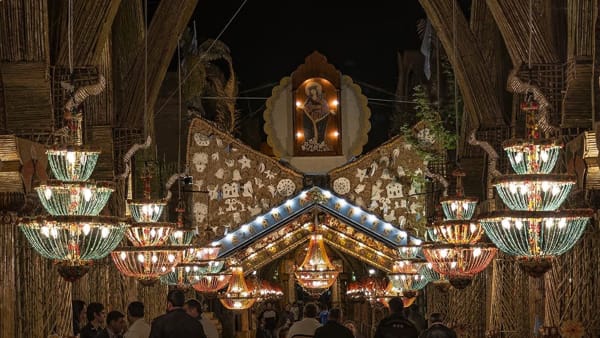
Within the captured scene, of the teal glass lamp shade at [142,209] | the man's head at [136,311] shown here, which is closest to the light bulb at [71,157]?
the man's head at [136,311]

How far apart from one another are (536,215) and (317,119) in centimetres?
2007

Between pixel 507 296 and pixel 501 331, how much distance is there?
0.53m

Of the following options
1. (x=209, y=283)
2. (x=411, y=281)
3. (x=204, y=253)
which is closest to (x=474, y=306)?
(x=411, y=281)

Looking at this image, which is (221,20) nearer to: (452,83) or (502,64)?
(452,83)

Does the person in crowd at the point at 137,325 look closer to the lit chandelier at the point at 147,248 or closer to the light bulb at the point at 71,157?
the light bulb at the point at 71,157

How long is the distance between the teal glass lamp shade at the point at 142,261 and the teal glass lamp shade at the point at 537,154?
19.2 ft

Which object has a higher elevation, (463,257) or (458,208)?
(458,208)

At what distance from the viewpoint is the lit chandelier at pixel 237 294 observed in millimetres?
28109

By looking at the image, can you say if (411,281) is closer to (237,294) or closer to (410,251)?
(410,251)

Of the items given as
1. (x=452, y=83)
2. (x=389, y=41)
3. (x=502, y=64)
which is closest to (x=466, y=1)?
(x=452, y=83)

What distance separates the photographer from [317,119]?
32250 millimetres

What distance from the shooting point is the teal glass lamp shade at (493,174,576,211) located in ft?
41.0

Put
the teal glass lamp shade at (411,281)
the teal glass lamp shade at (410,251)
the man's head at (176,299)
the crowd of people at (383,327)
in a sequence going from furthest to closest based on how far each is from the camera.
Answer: the teal glass lamp shade at (411,281) → the teal glass lamp shade at (410,251) → the crowd of people at (383,327) → the man's head at (176,299)

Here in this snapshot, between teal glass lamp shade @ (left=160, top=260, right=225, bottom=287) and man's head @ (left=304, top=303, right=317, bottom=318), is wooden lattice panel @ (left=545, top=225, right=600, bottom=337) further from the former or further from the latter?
teal glass lamp shade @ (left=160, top=260, right=225, bottom=287)
